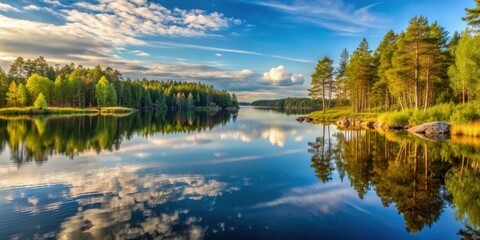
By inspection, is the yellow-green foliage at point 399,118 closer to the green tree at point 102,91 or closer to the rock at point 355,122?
the rock at point 355,122

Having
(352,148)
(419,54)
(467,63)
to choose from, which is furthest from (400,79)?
(352,148)

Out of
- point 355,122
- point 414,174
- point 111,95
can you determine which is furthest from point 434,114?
point 111,95

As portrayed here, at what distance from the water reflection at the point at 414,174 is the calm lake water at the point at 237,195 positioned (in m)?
0.05

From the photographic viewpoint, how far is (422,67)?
144ft

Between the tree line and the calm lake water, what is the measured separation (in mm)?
22719

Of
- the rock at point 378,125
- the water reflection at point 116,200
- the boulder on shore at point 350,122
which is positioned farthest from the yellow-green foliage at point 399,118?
the water reflection at point 116,200

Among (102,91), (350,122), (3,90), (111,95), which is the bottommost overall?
(350,122)

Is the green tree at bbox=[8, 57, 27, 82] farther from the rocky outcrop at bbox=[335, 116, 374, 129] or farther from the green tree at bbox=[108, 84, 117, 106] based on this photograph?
the rocky outcrop at bbox=[335, 116, 374, 129]

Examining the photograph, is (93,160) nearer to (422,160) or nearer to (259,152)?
(259,152)

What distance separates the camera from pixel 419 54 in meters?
42.6

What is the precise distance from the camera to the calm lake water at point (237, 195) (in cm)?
873

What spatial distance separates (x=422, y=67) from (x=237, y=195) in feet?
138

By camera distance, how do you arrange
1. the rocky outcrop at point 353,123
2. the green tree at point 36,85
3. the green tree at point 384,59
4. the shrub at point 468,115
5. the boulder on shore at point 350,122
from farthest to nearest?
the green tree at point 36,85, the green tree at point 384,59, the boulder on shore at point 350,122, the rocky outcrop at point 353,123, the shrub at point 468,115

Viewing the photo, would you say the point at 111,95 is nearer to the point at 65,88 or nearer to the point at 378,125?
the point at 65,88
